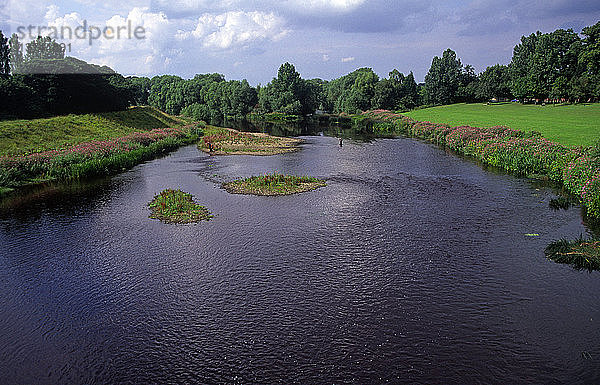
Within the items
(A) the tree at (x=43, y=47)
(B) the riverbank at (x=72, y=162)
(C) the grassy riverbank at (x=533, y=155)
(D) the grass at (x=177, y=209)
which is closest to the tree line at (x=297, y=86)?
(A) the tree at (x=43, y=47)

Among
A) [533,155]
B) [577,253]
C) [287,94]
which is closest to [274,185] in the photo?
[577,253]

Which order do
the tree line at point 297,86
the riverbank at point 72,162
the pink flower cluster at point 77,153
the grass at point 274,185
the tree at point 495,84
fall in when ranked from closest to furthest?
1. the grass at point 274,185
2. the riverbank at point 72,162
3. the pink flower cluster at point 77,153
4. the tree line at point 297,86
5. the tree at point 495,84

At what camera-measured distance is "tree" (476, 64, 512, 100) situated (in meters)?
133

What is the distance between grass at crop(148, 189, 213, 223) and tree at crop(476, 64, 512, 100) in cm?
12787

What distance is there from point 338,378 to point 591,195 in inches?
978

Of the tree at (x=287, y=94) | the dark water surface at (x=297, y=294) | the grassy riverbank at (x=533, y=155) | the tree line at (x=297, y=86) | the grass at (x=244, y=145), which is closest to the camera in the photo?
the dark water surface at (x=297, y=294)

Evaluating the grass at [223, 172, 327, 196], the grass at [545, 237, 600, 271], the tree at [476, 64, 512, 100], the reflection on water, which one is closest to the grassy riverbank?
the grass at [545, 237, 600, 271]

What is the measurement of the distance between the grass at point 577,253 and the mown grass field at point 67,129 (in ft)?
175

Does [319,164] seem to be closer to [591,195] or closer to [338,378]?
[591,195]

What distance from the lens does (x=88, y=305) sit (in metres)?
17.8

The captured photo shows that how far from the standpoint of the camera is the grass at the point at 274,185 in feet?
122

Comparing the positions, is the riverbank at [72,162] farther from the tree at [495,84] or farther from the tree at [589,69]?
the tree at [495,84]

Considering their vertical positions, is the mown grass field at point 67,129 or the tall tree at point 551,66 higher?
the tall tree at point 551,66

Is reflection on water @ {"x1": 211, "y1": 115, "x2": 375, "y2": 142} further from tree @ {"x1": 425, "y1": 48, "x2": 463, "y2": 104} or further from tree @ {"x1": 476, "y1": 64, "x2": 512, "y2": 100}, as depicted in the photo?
tree @ {"x1": 476, "y1": 64, "x2": 512, "y2": 100}
